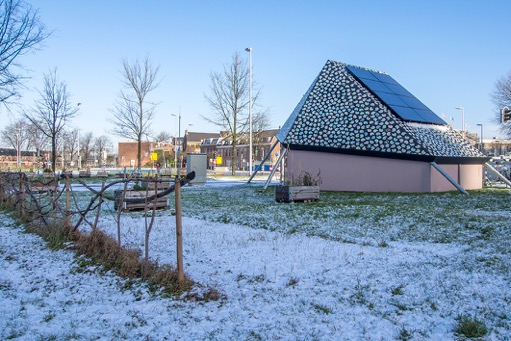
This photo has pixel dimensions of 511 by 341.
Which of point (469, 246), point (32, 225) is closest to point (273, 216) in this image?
point (469, 246)

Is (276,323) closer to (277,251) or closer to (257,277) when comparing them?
(257,277)

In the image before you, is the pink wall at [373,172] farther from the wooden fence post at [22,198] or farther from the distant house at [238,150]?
the distant house at [238,150]

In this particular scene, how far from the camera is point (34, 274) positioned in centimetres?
632

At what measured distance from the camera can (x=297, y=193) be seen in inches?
570

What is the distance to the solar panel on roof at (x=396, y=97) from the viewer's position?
20.2 metres

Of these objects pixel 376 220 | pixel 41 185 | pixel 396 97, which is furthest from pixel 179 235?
pixel 396 97

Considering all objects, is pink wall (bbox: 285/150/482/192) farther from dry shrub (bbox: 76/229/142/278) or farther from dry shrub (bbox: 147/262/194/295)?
dry shrub (bbox: 147/262/194/295)

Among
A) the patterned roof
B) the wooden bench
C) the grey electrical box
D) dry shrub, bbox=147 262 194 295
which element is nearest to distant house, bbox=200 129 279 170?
the grey electrical box

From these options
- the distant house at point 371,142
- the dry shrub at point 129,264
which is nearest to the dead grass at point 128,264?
the dry shrub at point 129,264

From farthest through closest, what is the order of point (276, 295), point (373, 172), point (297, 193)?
point (373, 172) → point (297, 193) → point (276, 295)

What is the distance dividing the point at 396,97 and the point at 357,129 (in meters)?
3.61

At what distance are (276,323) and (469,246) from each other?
15.0 feet

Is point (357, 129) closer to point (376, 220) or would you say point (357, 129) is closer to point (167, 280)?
point (376, 220)

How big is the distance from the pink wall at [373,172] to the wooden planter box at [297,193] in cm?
292
